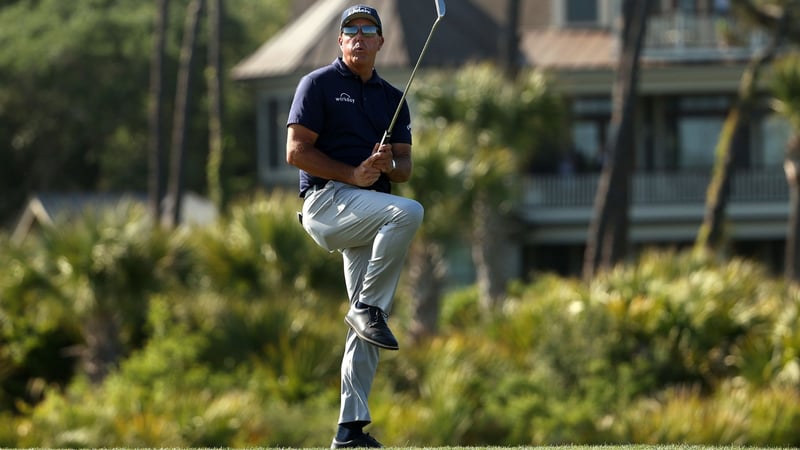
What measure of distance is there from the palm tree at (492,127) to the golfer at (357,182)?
58.3ft

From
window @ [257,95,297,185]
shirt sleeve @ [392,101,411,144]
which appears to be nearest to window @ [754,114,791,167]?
window @ [257,95,297,185]

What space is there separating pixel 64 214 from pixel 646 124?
21801mm

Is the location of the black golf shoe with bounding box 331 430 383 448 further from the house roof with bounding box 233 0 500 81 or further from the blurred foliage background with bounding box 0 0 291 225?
the blurred foliage background with bounding box 0 0 291 225

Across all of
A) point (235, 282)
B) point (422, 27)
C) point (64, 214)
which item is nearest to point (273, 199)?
point (235, 282)

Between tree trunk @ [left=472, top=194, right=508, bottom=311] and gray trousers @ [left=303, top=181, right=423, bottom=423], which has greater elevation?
gray trousers @ [left=303, top=181, right=423, bottom=423]

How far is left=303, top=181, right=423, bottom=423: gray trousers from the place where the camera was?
28.2ft

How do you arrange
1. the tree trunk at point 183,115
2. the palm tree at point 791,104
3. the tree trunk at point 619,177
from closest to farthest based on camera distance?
1. the palm tree at point 791,104
2. the tree trunk at point 619,177
3. the tree trunk at point 183,115

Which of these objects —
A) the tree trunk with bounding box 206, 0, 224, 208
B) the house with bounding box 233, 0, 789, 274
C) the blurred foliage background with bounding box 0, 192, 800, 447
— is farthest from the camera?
the house with bounding box 233, 0, 789, 274

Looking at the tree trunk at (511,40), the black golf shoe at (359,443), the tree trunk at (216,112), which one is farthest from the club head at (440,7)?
the tree trunk at (216,112)

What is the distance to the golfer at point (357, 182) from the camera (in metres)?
8.59

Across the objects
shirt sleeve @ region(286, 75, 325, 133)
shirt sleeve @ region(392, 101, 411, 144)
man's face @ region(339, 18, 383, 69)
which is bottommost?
shirt sleeve @ region(392, 101, 411, 144)

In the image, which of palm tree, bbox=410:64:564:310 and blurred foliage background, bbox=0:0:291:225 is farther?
blurred foliage background, bbox=0:0:291:225

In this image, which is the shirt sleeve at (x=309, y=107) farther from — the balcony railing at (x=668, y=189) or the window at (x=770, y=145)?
the window at (x=770, y=145)

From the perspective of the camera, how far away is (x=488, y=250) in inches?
1131
